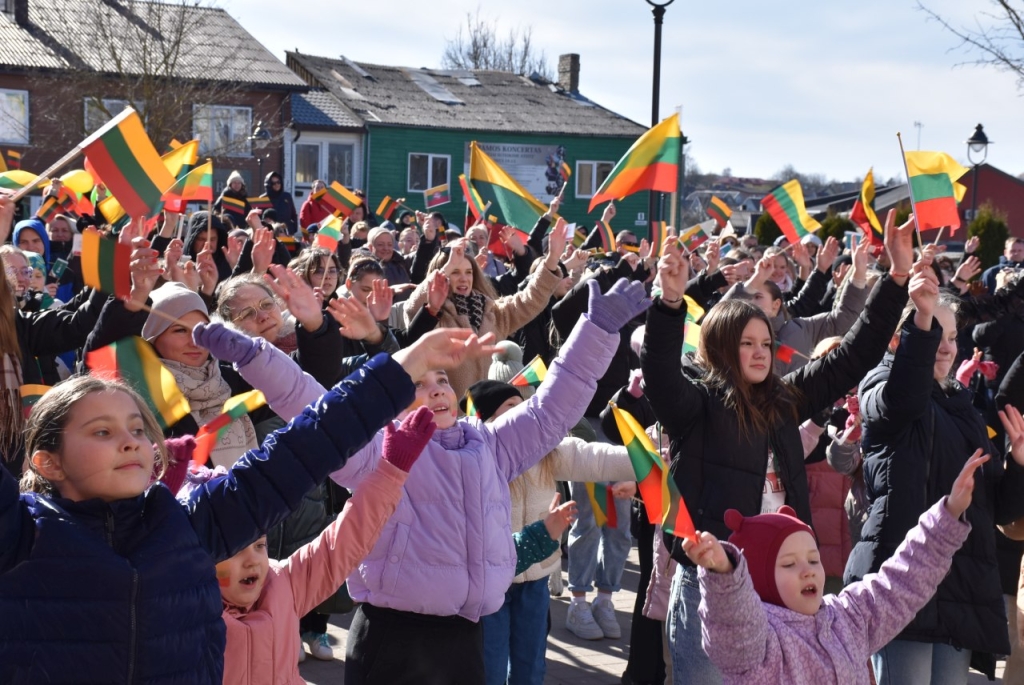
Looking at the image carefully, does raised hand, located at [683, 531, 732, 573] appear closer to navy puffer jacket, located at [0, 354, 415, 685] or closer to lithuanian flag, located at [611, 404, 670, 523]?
lithuanian flag, located at [611, 404, 670, 523]

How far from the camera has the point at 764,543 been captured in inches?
140

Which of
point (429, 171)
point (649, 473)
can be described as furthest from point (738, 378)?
point (429, 171)

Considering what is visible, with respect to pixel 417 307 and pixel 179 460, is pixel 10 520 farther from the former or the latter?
pixel 417 307

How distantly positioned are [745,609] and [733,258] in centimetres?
754

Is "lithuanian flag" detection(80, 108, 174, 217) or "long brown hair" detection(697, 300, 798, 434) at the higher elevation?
"lithuanian flag" detection(80, 108, 174, 217)

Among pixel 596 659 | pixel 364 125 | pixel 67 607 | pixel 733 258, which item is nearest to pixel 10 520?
pixel 67 607

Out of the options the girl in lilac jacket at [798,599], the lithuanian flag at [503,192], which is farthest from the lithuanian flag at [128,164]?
the lithuanian flag at [503,192]

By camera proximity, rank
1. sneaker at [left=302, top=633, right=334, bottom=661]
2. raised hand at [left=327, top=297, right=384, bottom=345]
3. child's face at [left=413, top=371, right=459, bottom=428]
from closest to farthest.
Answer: raised hand at [left=327, top=297, right=384, bottom=345]
child's face at [left=413, top=371, right=459, bottom=428]
sneaker at [left=302, top=633, right=334, bottom=661]

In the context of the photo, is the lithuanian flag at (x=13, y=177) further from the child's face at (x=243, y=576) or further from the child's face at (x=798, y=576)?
the child's face at (x=798, y=576)

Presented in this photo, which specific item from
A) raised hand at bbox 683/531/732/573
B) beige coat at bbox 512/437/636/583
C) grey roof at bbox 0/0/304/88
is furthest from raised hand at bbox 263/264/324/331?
grey roof at bbox 0/0/304/88

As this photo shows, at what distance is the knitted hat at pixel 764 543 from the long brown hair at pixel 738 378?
81 centimetres

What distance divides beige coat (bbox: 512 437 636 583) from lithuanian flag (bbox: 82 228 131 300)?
1871 millimetres

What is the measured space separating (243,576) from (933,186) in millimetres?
4324

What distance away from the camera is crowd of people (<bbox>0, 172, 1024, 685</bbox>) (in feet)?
8.84
